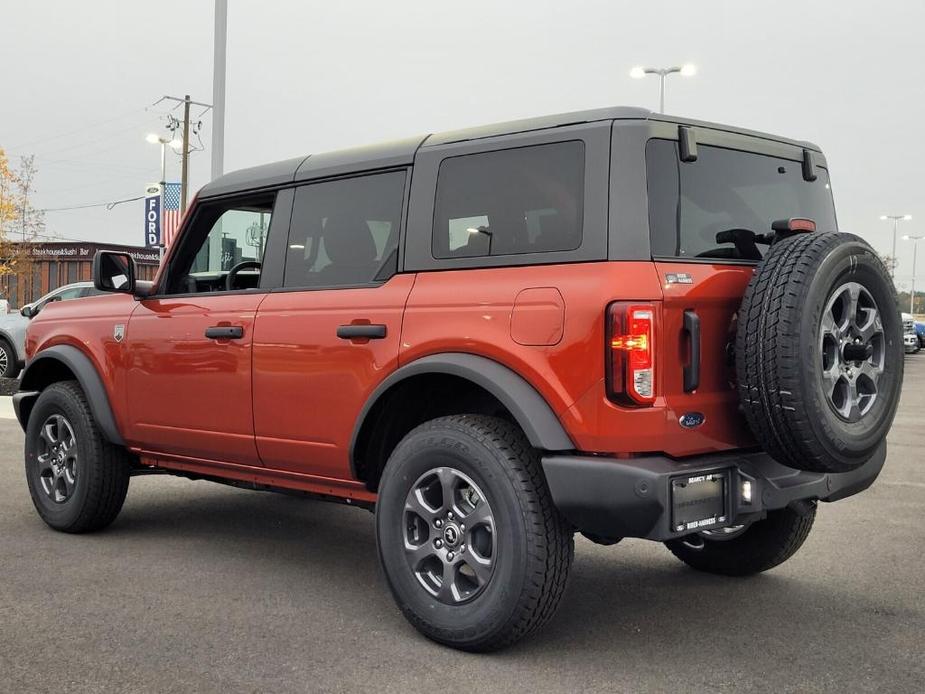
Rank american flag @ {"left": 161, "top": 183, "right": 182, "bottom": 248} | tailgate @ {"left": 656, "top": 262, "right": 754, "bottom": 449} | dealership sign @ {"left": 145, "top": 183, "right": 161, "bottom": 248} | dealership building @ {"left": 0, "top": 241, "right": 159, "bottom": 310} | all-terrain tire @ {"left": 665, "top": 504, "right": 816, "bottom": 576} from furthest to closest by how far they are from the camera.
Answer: dealership building @ {"left": 0, "top": 241, "right": 159, "bottom": 310}
dealership sign @ {"left": 145, "top": 183, "right": 161, "bottom": 248}
american flag @ {"left": 161, "top": 183, "right": 182, "bottom": 248}
all-terrain tire @ {"left": 665, "top": 504, "right": 816, "bottom": 576}
tailgate @ {"left": 656, "top": 262, "right": 754, "bottom": 449}

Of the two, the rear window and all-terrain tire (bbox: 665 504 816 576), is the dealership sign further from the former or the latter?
the rear window

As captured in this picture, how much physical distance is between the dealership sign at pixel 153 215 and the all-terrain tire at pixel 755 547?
118 feet

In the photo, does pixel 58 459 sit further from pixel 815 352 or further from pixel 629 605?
pixel 815 352

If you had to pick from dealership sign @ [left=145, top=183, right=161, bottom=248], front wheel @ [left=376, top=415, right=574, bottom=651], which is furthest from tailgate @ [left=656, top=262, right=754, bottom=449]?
dealership sign @ [left=145, top=183, right=161, bottom=248]

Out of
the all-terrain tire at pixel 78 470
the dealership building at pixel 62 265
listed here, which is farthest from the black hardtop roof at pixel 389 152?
the dealership building at pixel 62 265

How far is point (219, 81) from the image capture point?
14.8m

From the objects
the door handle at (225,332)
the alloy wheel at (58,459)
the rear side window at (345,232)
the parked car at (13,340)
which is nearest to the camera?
the rear side window at (345,232)

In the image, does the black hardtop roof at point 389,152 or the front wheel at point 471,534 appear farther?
the black hardtop roof at point 389,152

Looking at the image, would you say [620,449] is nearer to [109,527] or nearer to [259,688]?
[259,688]

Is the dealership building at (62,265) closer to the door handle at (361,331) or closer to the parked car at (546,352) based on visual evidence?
the parked car at (546,352)

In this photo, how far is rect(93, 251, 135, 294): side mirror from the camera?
5395mm

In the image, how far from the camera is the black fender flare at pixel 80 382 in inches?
220

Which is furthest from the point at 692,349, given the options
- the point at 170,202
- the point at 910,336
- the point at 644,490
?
the point at 170,202

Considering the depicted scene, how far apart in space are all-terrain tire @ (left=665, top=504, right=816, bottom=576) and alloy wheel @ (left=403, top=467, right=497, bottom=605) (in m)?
1.24
